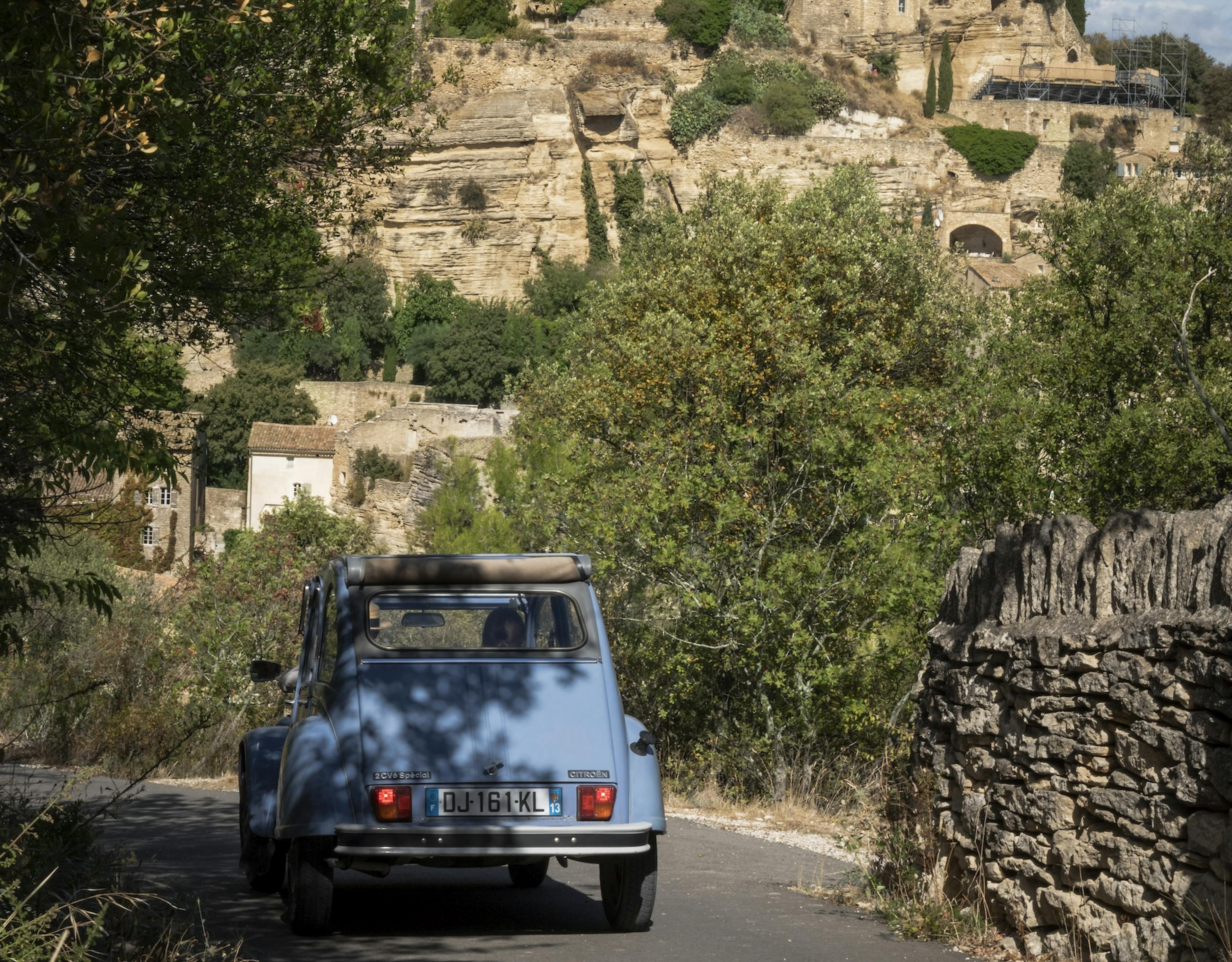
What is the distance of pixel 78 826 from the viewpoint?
22.3 feet

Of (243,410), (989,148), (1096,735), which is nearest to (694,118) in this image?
(989,148)

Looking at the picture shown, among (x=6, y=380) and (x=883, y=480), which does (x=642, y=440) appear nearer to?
(x=883, y=480)

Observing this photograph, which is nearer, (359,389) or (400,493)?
(400,493)

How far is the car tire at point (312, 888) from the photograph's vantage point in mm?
6223

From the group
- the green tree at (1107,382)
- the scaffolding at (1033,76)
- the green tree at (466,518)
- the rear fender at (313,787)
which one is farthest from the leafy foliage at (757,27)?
the rear fender at (313,787)

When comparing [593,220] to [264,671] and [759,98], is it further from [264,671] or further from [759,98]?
[264,671]

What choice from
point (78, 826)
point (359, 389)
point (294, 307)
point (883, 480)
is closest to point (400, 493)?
point (359, 389)

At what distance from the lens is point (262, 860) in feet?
24.3

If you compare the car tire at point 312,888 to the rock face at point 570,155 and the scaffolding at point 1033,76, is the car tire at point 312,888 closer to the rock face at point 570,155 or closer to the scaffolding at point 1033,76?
the rock face at point 570,155

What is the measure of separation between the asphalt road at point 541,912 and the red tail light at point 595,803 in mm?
550

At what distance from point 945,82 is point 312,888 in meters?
87.6

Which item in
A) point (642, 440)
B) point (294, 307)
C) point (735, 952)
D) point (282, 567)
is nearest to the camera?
point (735, 952)

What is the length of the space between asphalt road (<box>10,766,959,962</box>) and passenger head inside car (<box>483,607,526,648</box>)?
133cm

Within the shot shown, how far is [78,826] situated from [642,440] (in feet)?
42.1
